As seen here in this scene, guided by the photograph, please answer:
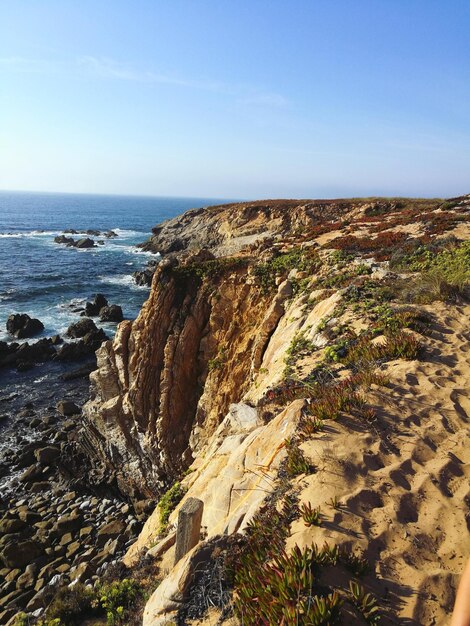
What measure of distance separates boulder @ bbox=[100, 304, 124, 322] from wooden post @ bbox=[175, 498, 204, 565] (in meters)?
35.2

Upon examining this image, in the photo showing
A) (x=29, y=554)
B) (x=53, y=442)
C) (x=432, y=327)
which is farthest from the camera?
(x=53, y=442)

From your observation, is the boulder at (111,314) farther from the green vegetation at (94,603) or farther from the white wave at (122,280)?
the green vegetation at (94,603)

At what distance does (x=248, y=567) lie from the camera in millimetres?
4672

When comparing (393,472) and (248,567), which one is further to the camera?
(393,472)

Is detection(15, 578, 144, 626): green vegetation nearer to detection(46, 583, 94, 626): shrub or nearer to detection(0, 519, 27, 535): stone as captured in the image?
detection(46, 583, 94, 626): shrub

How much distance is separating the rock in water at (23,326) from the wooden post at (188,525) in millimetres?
34265

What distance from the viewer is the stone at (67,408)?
24938mm

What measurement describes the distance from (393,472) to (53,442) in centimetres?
2147

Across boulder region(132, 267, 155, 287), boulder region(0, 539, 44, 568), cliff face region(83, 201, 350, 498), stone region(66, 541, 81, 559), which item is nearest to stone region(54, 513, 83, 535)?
stone region(66, 541, 81, 559)

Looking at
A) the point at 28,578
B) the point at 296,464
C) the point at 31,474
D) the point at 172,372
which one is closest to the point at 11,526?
the point at 28,578

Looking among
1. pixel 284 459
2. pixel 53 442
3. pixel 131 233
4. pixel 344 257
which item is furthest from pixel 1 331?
pixel 131 233

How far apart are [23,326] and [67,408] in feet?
48.2

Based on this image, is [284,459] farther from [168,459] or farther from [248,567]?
[168,459]

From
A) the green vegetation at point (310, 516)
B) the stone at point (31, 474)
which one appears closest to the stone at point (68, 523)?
the stone at point (31, 474)
